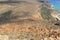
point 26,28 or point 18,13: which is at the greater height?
point 26,28

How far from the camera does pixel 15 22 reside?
7852mm

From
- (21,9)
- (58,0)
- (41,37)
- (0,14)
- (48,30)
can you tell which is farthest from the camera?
(58,0)

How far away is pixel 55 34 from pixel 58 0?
6888 millimetres

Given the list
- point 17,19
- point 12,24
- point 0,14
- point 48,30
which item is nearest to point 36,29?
point 48,30

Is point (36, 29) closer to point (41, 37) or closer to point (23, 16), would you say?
point (41, 37)

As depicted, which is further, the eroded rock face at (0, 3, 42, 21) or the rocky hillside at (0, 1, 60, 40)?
the eroded rock face at (0, 3, 42, 21)

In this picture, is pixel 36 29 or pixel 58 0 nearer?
pixel 36 29

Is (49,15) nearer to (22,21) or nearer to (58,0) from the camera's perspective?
(22,21)

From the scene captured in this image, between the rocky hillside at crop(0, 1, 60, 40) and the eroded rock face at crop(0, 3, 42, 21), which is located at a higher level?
the rocky hillside at crop(0, 1, 60, 40)

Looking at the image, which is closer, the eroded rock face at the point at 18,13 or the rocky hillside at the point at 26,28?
the rocky hillside at the point at 26,28

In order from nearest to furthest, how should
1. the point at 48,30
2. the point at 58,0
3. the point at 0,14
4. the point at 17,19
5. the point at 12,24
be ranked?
the point at 48,30 < the point at 12,24 < the point at 17,19 < the point at 0,14 < the point at 58,0

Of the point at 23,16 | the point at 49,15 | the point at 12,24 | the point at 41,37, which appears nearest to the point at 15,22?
the point at 12,24

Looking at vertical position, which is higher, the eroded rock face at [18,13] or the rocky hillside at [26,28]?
the rocky hillside at [26,28]

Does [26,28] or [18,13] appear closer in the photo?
[26,28]
